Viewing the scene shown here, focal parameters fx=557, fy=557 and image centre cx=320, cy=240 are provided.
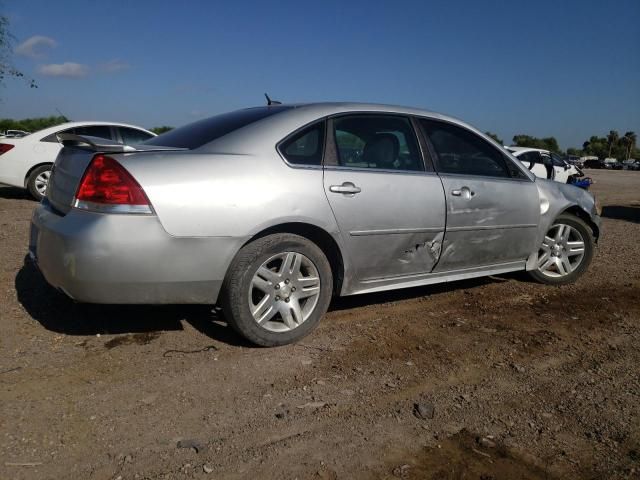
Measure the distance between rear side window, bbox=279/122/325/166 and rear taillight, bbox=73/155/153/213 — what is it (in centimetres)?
93

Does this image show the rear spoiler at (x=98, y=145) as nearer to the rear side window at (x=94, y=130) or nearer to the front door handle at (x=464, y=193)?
the front door handle at (x=464, y=193)

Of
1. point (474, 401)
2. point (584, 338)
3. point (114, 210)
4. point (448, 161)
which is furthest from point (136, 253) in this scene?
point (584, 338)

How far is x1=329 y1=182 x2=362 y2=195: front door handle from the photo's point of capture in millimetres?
3533

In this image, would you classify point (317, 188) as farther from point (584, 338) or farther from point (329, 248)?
point (584, 338)

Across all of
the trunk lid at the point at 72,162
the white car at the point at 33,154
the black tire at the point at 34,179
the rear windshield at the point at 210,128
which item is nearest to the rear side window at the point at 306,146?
the rear windshield at the point at 210,128

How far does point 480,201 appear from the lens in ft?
14.0

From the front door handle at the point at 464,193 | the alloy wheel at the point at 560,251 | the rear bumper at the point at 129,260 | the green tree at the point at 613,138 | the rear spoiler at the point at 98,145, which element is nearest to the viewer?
the rear bumper at the point at 129,260

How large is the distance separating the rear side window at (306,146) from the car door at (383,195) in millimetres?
63

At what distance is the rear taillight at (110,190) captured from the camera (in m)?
2.95

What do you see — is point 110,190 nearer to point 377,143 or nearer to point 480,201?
point 377,143

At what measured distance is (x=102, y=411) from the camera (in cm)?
265

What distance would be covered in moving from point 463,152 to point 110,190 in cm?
268

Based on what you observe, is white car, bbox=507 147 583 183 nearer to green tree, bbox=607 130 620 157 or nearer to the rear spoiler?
the rear spoiler

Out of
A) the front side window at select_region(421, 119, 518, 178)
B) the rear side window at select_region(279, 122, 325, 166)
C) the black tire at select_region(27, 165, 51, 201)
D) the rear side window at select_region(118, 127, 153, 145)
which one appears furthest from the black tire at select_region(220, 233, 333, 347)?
the black tire at select_region(27, 165, 51, 201)
